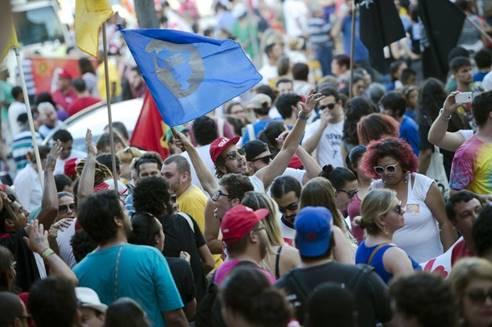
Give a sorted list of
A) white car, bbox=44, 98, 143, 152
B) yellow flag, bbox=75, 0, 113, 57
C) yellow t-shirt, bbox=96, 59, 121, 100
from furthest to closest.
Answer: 1. yellow t-shirt, bbox=96, 59, 121, 100
2. white car, bbox=44, 98, 143, 152
3. yellow flag, bbox=75, 0, 113, 57

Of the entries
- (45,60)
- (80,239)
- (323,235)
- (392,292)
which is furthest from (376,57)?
(45,60)

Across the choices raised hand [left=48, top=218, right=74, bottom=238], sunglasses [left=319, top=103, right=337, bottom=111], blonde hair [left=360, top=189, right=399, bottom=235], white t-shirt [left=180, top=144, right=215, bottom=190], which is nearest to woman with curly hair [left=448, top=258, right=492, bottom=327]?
blonde hair [left=360, top=189, right=399, bottom=235]

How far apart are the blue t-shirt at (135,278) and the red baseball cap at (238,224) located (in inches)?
20.3

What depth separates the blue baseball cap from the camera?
7430 millimetres

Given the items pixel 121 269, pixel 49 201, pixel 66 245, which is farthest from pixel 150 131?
pixel 121 269

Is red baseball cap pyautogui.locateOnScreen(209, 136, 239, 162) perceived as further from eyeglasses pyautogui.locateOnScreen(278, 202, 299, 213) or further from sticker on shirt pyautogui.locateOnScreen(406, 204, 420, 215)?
sticker on shirt pyautogui.locateOnScreen(406, 204, 420, 215)

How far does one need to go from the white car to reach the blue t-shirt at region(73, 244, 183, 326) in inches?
380

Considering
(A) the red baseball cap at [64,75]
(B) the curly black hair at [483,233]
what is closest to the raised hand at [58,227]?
(B) the curly black hair at [483,233]

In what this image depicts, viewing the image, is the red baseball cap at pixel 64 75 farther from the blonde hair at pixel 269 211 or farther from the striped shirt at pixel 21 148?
the blonde hair at pixel 269 211

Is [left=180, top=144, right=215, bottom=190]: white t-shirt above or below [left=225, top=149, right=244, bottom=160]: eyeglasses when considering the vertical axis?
below

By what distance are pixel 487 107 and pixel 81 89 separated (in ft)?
40.7

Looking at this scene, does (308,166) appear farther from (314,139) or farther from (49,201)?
(49,201)

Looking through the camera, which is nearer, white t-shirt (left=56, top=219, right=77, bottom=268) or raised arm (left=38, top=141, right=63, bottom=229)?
white t-shirt (left=56, top=219, right=77, bottom=268)

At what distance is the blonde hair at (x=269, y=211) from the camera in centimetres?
846
